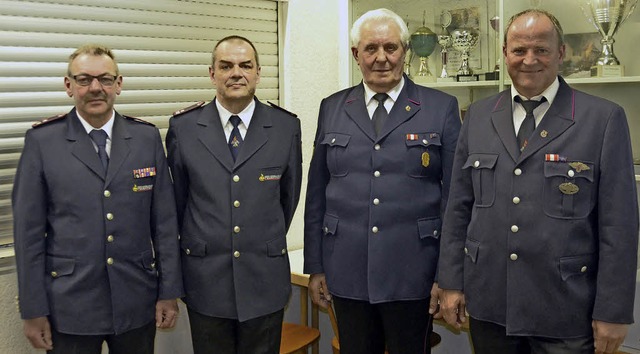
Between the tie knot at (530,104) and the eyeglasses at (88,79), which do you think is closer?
the tie knot at (530,104)

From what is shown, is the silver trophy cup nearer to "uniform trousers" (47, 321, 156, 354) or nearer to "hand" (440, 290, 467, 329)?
"hand" (440, 290, 467, 329)

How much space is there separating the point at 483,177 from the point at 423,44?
1.63 m

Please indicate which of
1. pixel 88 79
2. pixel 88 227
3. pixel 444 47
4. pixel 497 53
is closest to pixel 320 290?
pixel 88 227

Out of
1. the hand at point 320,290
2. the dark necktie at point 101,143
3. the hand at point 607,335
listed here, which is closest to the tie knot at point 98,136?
the dark necktie at point 101,143

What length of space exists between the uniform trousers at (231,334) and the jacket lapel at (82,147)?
0.60 metres

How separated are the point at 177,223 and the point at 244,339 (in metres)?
0.46

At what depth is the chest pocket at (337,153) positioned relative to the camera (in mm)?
2316

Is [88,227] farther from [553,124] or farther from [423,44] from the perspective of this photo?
[423,44]

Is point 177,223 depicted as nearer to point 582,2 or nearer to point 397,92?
point 397,92

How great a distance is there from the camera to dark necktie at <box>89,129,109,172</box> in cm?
214

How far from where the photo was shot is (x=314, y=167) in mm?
2424

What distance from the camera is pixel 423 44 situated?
3449 mm

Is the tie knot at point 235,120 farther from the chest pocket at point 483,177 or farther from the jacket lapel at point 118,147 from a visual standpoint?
the chest pocket at point 483,177

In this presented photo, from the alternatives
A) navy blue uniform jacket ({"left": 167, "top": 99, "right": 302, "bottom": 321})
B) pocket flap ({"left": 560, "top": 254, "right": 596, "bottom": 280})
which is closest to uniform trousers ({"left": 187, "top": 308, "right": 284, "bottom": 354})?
navy blue uniform jacket ({"left": 167, "top": 99, "right": 302, "bottom": 321})
